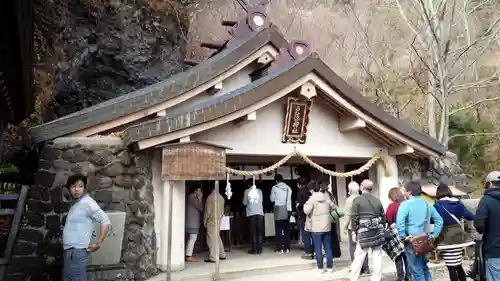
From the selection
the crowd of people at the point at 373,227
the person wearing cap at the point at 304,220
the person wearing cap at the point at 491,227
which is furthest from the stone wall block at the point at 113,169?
the person wearing cap at the point at 491,227

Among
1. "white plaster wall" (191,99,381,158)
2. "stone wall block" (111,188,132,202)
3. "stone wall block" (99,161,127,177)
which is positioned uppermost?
"white plaster wall" (191,99,381,158)

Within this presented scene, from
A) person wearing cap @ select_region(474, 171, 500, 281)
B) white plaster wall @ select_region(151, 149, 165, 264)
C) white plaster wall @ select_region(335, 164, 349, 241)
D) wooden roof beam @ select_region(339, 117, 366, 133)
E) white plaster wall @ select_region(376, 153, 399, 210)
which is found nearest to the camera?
person wearing cap @ select_region(474, 171, 500, 281)

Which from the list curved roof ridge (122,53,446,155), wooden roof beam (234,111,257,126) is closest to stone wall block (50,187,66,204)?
curved roof ridge (122,53,446,155)

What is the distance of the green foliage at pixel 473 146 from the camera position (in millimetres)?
20964

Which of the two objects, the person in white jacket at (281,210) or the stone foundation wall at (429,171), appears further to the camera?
the stone foundation wall at (429,171)

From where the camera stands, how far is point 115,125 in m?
8.48

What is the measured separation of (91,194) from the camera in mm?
7438

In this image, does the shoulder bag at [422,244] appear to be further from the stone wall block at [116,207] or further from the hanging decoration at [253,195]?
the stone wall block at [116,207]

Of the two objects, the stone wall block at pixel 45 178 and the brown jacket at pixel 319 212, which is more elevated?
the stone wall block at pixel 45 178

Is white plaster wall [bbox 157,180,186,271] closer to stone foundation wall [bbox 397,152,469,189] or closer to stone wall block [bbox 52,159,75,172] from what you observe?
stone wall block [bbox 52,159,75,172]

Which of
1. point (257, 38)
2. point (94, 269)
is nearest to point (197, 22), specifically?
point (257, 38)

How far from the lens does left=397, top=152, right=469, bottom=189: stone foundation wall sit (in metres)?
10.7

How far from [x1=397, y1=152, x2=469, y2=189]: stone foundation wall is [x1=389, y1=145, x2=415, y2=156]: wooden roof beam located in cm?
39

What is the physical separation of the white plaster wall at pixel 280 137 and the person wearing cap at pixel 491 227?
5178 mm
